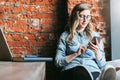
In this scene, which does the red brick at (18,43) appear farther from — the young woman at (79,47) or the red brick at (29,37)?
the young woman at (79,47)

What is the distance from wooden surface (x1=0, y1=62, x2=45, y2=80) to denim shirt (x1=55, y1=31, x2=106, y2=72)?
2.73 feet

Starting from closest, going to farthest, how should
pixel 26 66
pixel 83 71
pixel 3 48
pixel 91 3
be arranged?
pixel 26 66, pixel 3 48, pixel 83 71, pixel 91 3

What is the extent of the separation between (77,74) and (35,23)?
92 cm

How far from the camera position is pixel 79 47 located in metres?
2.60

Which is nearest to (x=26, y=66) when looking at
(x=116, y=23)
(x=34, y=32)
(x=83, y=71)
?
(x=83, y=71)

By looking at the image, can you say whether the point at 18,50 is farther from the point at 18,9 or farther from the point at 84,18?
the point at 84,18

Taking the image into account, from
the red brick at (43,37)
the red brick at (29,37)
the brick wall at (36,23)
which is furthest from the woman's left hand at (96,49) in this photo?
the red brick at (29,37)

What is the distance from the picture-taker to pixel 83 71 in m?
2.22

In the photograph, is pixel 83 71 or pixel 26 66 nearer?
pixel 26 66

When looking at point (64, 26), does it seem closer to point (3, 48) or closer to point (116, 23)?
point (116, 23)

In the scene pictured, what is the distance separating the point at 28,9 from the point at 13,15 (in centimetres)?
17

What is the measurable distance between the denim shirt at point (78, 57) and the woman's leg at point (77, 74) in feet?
0.20

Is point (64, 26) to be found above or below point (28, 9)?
below

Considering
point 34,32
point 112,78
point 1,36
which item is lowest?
point 112,78
